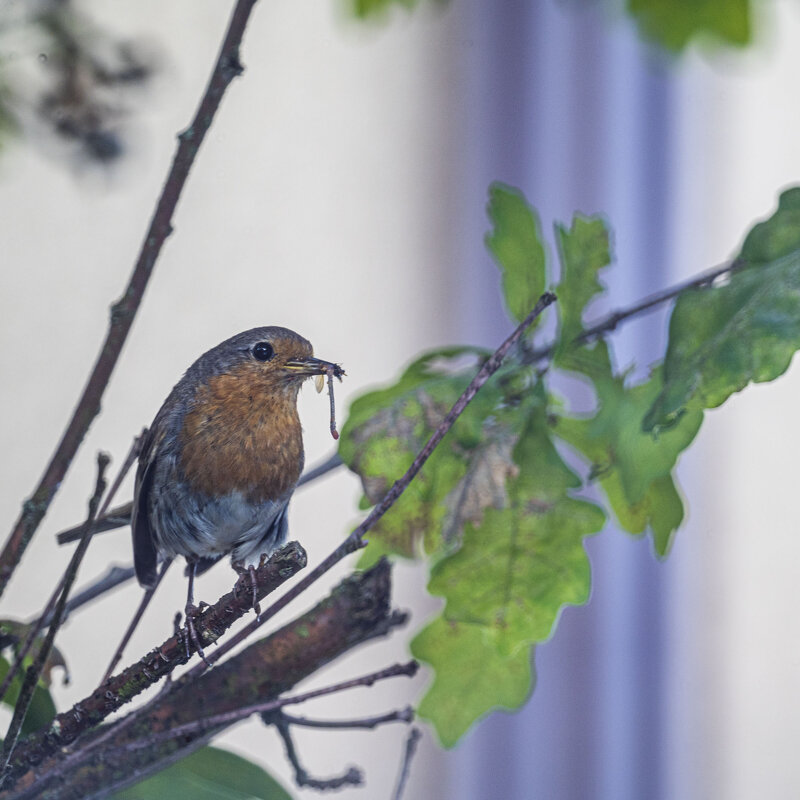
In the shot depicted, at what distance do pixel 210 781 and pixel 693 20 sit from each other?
1.33 feet

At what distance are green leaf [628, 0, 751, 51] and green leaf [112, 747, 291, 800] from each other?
1.28ft

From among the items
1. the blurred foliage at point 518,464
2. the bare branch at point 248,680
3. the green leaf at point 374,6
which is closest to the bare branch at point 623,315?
the blurred foliage at point 518,464

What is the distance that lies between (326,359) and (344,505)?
1.20 ft

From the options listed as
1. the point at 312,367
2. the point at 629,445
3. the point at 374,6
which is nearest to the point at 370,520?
the point at 312,367

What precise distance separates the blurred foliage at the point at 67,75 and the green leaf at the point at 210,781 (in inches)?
9.3

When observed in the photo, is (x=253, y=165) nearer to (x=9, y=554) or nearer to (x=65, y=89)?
(x=65, y=89)

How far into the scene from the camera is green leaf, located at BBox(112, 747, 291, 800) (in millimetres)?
350

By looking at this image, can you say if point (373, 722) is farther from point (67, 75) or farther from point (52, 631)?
point (67, 75)

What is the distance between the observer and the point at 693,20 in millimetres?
507

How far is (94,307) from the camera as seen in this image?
17.3 inches

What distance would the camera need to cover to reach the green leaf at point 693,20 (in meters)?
0.50

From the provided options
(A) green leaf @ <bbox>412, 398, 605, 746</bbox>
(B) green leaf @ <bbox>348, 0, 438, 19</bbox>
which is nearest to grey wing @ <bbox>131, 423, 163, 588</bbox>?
(A) green leaf @ <bbox>412, 398, 605, 746</bbox>

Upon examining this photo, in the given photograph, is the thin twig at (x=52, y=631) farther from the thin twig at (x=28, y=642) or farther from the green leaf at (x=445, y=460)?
the green leaf at (x=445, y=460)

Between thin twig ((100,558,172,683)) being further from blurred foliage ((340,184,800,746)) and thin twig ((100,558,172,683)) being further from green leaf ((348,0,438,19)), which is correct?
green leaf ((348,0,438,19))
